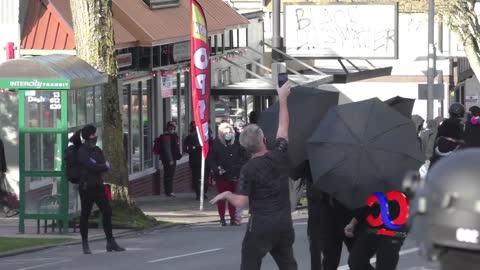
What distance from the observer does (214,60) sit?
3105cm

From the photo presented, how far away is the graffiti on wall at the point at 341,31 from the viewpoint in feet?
121

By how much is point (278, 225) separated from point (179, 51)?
64.8 feet

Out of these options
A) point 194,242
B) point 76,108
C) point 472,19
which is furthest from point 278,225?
point 472,19

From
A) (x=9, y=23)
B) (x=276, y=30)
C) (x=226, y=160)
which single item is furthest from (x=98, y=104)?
(x=276, y=30)

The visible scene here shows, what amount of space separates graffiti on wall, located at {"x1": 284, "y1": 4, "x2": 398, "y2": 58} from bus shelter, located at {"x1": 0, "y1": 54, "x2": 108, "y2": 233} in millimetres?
19479

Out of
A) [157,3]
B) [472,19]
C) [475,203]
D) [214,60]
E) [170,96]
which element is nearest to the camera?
[475,203]

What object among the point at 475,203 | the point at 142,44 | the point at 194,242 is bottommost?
the point at 194,242

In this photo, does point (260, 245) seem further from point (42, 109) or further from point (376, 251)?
point (42, 109)

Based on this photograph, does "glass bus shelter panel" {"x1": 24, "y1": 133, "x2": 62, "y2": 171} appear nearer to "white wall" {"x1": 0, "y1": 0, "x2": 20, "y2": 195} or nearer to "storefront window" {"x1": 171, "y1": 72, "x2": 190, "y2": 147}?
"white wall" {"x1": 0, "y1": 0, "x2": 20, "y2": 195}

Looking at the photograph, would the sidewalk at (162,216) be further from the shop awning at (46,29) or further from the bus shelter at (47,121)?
the shop awning at (46,29)

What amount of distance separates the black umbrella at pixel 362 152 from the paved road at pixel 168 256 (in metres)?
3.65

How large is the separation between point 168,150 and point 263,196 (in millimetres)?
17735

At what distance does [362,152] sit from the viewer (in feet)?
28.5

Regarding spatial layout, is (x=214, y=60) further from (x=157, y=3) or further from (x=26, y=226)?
(x=26, y=226)
